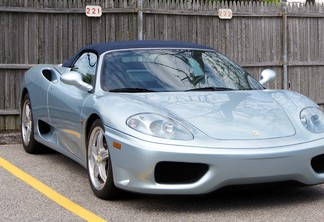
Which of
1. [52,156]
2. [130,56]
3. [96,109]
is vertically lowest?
[52,156]

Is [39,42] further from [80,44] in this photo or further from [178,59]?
[178,59]

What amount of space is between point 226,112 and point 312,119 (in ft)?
2.46

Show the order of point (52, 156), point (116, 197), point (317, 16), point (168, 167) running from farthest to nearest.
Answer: point (317, 16)
point (52, 156)
point (116, 197)
point (168, 167)

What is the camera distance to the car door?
20.2 ft

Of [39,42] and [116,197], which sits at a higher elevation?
[39,42]

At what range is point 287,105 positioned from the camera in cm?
567

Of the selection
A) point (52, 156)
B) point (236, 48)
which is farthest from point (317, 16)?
point (52, 156)

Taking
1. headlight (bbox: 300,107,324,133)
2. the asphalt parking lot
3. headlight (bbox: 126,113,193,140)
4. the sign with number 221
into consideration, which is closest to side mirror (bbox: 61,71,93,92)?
the asphalt parking lot

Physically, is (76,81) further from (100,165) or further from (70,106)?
(100,165)

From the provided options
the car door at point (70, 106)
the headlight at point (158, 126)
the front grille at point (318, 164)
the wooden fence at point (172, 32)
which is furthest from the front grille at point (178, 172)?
the wooden fence at point (172, 32)

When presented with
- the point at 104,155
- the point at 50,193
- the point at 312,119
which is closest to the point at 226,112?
the point at 312,119

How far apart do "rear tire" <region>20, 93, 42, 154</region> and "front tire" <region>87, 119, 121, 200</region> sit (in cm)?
217

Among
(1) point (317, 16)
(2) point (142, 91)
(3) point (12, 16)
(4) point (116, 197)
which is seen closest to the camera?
(4) point (116, 197)

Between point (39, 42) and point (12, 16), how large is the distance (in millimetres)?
556
